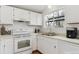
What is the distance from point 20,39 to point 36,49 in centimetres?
101

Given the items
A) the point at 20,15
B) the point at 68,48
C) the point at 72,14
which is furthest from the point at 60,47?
the point at 20,15

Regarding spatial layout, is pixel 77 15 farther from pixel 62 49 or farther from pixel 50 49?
pixel 50 49

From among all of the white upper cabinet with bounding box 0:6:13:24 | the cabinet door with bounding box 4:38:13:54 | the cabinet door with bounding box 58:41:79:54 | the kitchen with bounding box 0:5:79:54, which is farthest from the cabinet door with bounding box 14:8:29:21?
the cabinet door with bounding box 58:41:79:54

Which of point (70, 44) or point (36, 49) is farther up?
point (70, 44)

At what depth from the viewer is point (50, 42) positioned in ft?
7.30

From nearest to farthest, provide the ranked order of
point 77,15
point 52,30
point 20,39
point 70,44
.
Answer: point 70,44 → point 77,15 → point 20,39 → point 52,30

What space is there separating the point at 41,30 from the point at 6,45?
2.01 m

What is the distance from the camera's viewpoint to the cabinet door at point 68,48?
147 centimetres

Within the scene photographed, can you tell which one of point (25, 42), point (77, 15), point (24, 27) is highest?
point (77, 15)

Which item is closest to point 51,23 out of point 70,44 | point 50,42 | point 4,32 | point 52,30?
point 52,30

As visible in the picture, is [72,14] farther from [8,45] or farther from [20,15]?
[8,45]

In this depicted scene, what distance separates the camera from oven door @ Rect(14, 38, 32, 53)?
2306 mm

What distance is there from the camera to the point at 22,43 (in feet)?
8.21

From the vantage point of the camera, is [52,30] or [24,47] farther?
[52,30]
